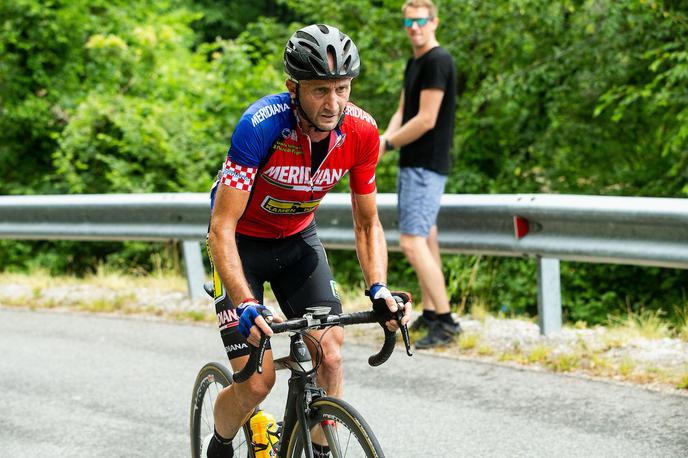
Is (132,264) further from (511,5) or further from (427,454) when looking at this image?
(427,454)

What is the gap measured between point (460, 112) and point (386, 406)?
7740 mm

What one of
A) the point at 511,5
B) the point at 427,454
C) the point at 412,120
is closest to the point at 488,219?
the point at 412,120

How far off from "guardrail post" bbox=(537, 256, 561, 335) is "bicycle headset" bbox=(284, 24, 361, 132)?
11.1ft

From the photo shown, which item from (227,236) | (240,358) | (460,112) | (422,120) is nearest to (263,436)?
(240,358)

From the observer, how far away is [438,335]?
7.02 m

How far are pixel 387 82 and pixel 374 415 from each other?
24.9 ft

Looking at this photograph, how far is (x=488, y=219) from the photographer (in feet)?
23.7

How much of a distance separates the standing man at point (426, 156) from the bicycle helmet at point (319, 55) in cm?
327

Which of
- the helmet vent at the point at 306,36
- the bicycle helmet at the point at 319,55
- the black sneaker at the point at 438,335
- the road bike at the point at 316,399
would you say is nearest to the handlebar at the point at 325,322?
the road bike at the point at 316,399

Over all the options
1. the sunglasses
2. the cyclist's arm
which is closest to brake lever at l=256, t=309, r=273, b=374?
the cyclist's arm

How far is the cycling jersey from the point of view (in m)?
3.90

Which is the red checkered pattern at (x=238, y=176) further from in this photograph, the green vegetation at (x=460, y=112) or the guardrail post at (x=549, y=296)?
the green vegetation at (x=460, y=112)

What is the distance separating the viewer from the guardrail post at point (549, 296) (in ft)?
22.4

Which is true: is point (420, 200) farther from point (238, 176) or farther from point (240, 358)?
point (238, 176)
